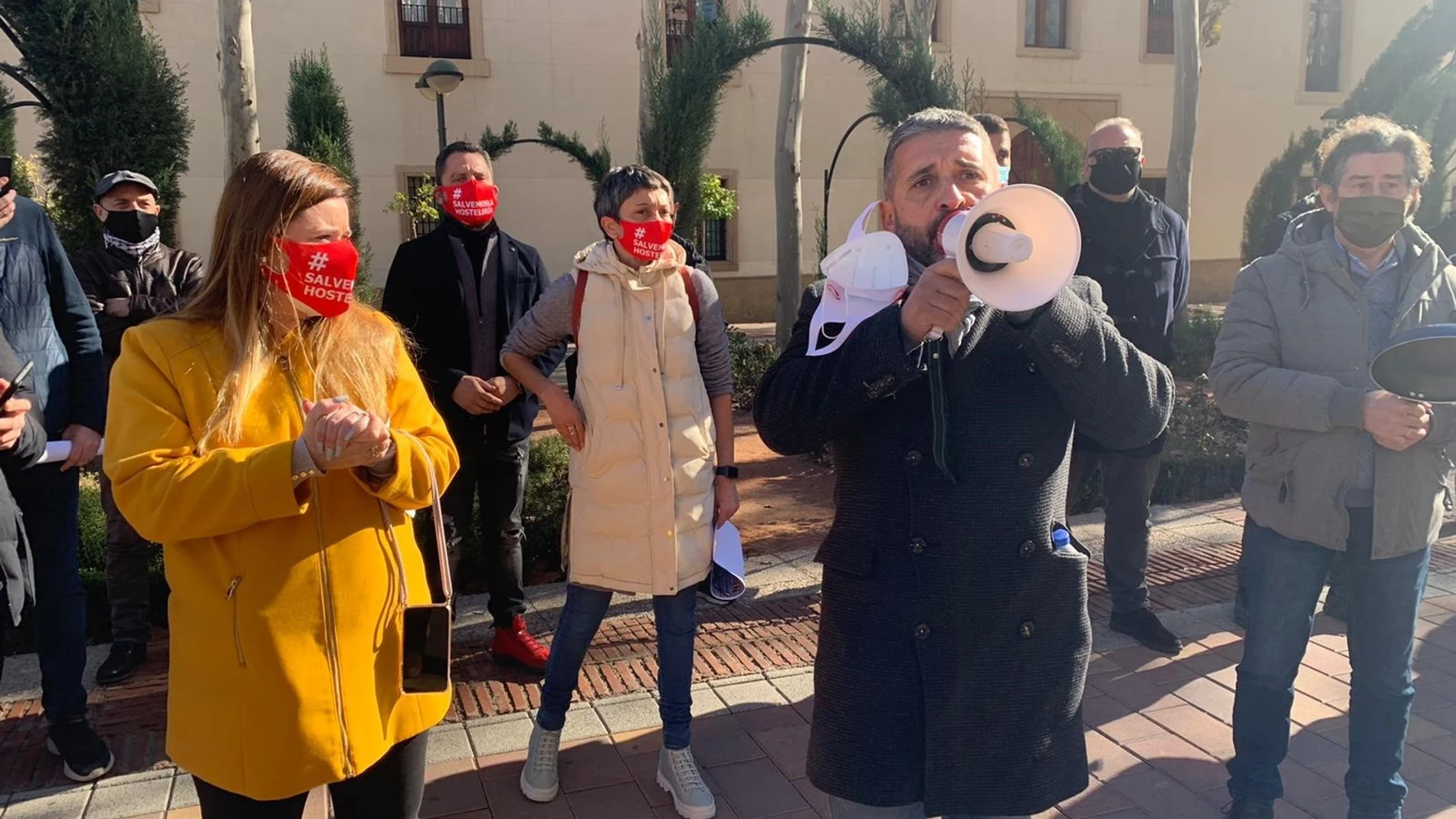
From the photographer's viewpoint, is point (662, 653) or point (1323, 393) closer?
point (1323, 393)

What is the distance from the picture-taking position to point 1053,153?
1135 centimetres

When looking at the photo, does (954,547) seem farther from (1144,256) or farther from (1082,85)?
(1082,85)

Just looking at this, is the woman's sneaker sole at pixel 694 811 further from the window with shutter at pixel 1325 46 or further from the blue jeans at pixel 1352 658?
the window with shutter at pixel 1325 46

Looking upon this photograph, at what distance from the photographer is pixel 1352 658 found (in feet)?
9.80

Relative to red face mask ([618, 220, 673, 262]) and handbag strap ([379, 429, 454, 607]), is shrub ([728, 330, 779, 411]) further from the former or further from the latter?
handbag strap ([379, 429, 454, 607])

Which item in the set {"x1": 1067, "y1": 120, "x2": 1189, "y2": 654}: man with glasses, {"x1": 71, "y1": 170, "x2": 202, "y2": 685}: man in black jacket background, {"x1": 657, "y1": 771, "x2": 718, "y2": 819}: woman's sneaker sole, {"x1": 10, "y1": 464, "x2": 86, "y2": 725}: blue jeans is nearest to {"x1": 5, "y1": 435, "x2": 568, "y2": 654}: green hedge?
{"x1": 71, "y1": 170, "x2": 202, "y2": 685}: man in black jacket background

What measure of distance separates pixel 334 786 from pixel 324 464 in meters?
0.73

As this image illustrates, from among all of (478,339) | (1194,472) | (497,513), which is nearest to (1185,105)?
(1194,472)

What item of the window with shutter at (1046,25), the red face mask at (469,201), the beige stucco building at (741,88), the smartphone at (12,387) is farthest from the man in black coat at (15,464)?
the window with shutter at (1046,25)

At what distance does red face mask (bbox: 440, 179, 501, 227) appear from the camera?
401cm

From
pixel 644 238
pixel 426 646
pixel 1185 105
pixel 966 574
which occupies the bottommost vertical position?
pixel 426 646

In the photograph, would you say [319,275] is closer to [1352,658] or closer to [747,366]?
[1352,658]

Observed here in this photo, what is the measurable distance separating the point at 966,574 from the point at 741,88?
18429 mm

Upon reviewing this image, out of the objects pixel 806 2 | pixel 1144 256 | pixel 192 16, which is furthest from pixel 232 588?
pixel 192 16
